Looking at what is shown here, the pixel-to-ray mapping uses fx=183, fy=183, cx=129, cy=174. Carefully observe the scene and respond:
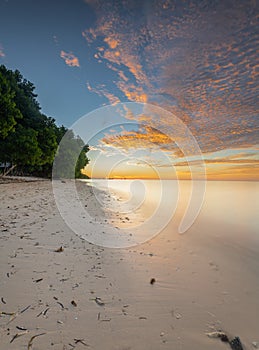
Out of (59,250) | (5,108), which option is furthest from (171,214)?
(5,108)

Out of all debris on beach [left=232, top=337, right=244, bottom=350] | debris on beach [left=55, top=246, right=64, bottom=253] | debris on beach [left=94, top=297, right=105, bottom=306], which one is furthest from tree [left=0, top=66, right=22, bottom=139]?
debris on beach [left=232, top=337, right=244, bottom=350]

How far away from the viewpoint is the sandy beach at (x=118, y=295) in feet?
6.37

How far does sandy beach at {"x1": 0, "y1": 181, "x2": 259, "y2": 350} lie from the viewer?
194 cm

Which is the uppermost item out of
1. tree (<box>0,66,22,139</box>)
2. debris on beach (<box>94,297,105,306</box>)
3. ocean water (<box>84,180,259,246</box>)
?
tree (<box>0,66,22,139</box>)

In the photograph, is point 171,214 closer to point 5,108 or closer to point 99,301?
point 99,301

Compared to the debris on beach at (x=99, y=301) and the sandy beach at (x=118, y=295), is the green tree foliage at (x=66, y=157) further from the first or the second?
the debris on beach at (x=99, y=301)

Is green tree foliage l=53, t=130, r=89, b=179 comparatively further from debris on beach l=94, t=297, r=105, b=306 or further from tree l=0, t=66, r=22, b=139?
debris on beach l=94, t=297, r=105, b=306

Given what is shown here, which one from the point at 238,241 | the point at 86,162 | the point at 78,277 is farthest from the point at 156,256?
the point at 86,162

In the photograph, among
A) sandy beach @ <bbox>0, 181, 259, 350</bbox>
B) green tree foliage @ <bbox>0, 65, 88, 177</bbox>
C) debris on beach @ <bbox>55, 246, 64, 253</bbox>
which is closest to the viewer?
sandy beach @ <bbox>0, 181, 259, 350</bbox>

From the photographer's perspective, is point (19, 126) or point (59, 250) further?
point (19, 126)

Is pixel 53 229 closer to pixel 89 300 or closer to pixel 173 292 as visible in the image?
pixel 89 300

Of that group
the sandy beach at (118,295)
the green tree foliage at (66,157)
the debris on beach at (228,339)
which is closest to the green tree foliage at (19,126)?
the sandy beach at (118,295)

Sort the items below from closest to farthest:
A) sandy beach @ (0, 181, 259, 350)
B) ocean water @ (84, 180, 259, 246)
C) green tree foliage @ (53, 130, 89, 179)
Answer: sandy beach @ (0, 181, 259, 350) < ocean water @ (84, 180, 259, 246) < green tree foliage @ (53, 130, 89, 179)

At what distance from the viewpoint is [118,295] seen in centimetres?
266
